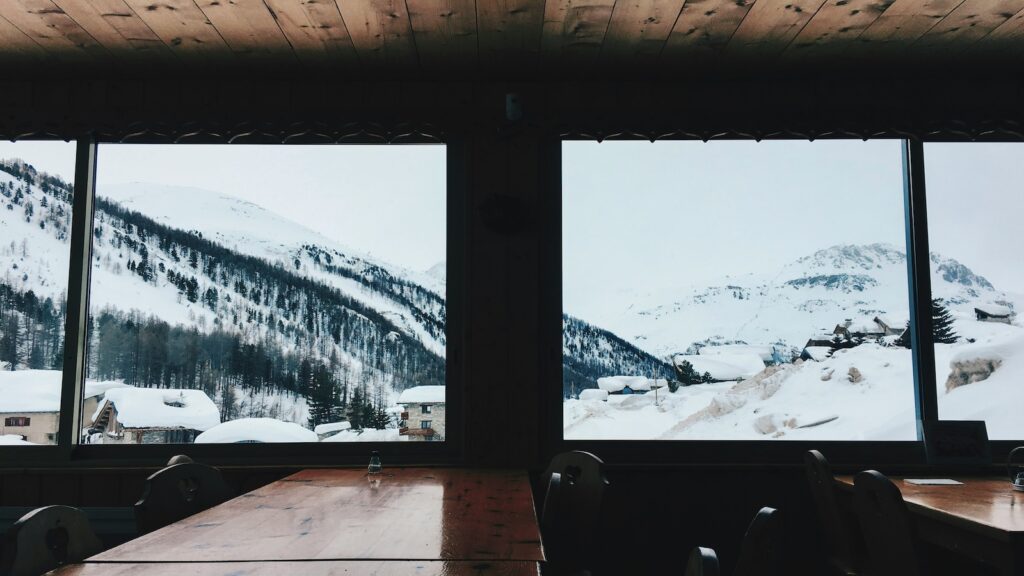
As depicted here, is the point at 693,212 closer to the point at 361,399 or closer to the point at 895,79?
the point at 895,79

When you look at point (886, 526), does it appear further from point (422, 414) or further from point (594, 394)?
point (422, 414)

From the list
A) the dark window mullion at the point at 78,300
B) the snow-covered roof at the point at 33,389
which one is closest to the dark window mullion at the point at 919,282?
the snow-covered roof at the point at 33,389

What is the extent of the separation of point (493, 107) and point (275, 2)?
1191 millimetres

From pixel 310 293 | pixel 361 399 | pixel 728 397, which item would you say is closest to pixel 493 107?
pixel 310 293

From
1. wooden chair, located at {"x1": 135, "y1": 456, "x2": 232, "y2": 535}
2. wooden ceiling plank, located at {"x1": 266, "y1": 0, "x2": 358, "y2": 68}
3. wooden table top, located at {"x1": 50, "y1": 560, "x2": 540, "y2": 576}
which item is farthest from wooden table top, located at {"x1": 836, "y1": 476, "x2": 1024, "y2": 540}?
wooden ceiling plank, located at {"x1": 266, "y1": 0, "x2": 358, "y2": 68}

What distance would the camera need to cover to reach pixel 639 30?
3207 millimetres

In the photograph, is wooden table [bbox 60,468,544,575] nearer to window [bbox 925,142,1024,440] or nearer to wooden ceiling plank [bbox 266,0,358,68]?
wooden ceiling plank [bbox 266,0,358,68]

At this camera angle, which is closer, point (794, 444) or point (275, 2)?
point (275, 2)

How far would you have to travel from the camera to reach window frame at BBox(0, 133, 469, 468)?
3.59 meters

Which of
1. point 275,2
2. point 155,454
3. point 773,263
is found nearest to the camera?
point 275,2

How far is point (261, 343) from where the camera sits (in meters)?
3.72

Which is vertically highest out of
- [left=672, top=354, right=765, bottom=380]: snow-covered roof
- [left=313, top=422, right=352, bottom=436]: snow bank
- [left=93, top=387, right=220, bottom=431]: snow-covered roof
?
[left=672, top=354, right=765, bottom=380]: snow-covered roof

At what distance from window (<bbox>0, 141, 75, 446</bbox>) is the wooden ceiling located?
0.51 meters

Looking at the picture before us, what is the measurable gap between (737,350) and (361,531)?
2397 mm
